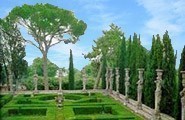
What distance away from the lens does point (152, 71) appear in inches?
875

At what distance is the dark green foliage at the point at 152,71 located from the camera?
21764mm

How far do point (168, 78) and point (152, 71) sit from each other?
5.61 ft

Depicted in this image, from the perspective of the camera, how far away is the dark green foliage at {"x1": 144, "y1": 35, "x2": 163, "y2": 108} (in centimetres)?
2176

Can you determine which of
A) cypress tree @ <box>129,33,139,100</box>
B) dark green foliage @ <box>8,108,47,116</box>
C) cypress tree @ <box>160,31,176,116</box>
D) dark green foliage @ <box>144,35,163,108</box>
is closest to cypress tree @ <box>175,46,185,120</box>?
cypress tree @ <box>160,31,176,116</box>

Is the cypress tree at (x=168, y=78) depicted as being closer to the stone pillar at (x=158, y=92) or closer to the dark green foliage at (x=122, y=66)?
the stone pillar at (x=158, y=92)

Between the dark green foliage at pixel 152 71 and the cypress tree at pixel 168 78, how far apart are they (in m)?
0.50

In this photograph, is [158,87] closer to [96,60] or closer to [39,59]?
[96,60]

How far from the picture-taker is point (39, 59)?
5922 cm

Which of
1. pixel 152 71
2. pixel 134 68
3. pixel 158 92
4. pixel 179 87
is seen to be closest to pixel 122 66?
pixel 134 68

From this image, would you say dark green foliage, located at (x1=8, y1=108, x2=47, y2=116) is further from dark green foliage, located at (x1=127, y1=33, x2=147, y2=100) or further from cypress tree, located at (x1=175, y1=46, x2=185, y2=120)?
cypress tree, located at (x1=175, y1=46, x2=185, y2=120)

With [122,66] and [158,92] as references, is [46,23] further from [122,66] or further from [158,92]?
[158,92]

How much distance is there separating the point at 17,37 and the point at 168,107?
2442 cm

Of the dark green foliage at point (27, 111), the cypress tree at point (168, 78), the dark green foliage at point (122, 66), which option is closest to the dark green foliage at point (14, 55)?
the dark green foliage at point (122, 66)

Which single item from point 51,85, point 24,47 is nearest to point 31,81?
point 51,85
